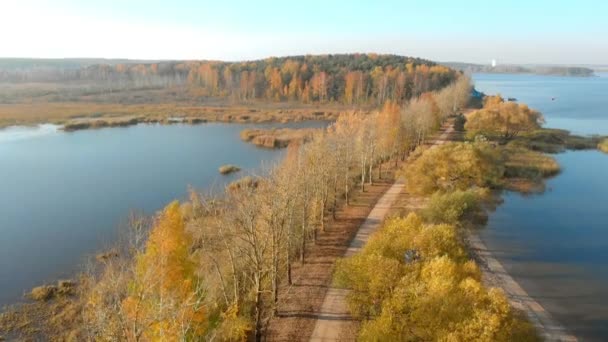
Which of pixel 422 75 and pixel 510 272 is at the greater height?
pixel 422 75

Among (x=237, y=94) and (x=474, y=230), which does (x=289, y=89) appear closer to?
(x=237, y=94)

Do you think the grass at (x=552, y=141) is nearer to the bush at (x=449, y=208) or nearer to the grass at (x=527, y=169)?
the grass at (x=527, y=169)

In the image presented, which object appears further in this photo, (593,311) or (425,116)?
(425,116)

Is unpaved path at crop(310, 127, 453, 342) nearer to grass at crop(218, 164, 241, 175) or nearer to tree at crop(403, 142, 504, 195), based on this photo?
tree at crop(403, 142, 504, 195)

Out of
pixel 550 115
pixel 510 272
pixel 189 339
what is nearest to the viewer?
pixel 189 339

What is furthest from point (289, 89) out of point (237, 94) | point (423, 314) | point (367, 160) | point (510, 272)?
point (423, 314)

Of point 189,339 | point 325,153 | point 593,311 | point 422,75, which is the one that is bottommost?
point 593,311
